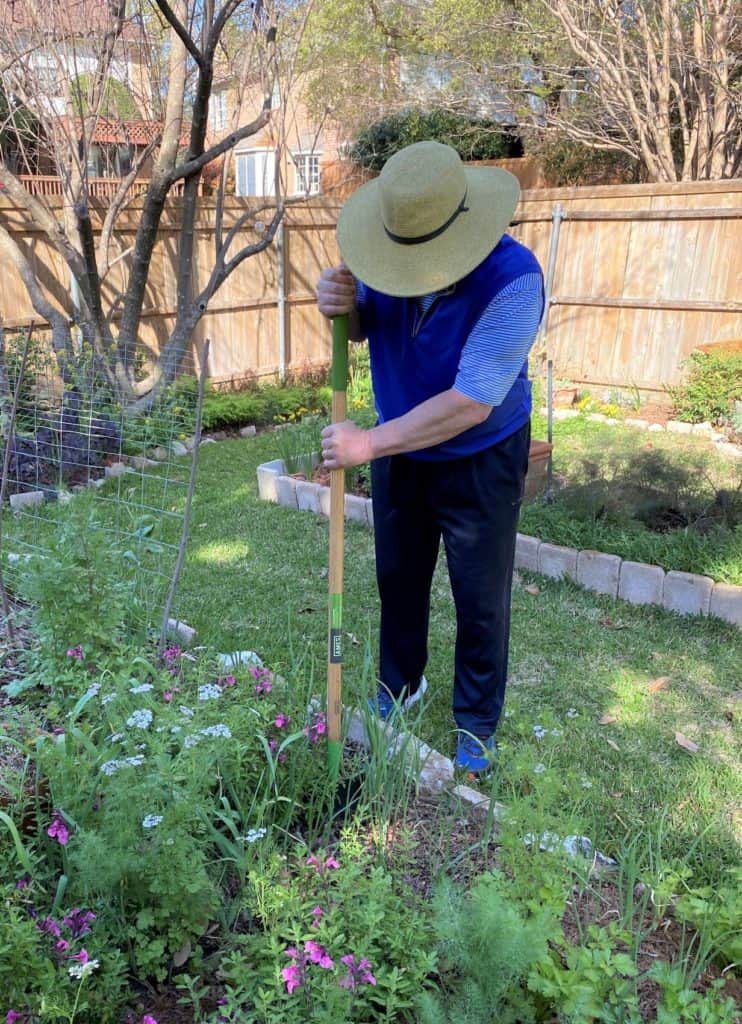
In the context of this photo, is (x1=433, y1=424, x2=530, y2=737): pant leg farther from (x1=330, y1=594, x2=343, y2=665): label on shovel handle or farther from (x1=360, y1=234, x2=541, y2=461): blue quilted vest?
(x1=330, y1=594, x2=343, y2=665): label on shovel handle

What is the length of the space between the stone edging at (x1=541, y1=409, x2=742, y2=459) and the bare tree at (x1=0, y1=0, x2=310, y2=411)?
12.3 feet

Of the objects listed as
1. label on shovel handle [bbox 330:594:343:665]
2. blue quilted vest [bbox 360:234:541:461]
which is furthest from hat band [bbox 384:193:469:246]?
label on shovel handle [bbox 330:594:343:665]

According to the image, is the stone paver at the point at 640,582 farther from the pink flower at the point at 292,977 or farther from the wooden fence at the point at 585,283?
the wooden fence at the point at 585,283

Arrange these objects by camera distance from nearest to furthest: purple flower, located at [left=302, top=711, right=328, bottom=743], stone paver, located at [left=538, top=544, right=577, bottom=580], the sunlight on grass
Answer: purple flower, located at [left=302, top=711, right=328, bottom=743] < stone paver, located at [left=538, top=544, right=577, bottom=580] < the sunlight on grass

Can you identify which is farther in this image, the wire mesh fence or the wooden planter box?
the wooden planter box

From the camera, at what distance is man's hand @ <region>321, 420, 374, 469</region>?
2.32m

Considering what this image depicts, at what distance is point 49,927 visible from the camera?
167 centimetres

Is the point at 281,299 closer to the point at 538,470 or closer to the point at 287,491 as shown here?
the point at 287,491

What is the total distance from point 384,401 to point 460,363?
43cm

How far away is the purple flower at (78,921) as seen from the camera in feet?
5.52

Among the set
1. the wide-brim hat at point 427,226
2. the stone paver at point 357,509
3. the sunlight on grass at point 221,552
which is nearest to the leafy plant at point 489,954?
the wide-brim hat at point 427,226

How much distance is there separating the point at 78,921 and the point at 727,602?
3417 millimetres

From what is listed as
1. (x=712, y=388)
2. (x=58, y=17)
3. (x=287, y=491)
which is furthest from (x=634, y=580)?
(x=58, y=17)

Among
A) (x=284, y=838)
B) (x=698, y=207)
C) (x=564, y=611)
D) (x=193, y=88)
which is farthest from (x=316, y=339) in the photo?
(x=284, y=838)
